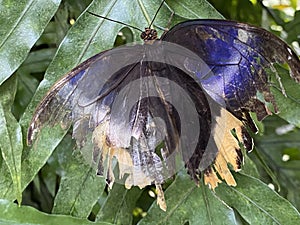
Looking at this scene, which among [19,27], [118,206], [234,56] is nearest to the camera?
[234,56]

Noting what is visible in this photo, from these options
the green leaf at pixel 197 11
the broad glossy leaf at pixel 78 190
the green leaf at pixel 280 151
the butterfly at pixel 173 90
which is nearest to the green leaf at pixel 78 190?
the broad glossy leaf at pixel 78 190

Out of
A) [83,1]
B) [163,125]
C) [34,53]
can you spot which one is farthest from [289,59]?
[34,53]

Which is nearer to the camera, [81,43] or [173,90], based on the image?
[173,90]

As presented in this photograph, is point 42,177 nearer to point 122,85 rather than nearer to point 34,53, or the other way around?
point 34,53

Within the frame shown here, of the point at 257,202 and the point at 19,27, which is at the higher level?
the point at 19,27

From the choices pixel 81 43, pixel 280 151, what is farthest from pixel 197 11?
pixel 280 151

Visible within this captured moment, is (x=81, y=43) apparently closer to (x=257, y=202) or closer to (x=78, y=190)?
(x=78, y=190)

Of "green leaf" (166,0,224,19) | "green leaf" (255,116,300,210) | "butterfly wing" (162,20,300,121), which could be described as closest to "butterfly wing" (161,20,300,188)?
"butterfly wing" (162,20,300,121)
